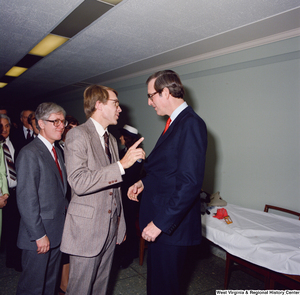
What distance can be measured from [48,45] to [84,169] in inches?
116

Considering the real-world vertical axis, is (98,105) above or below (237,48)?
below

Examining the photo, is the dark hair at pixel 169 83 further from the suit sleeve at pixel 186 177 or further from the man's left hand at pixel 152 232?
the man's left hand at pixel 152 232

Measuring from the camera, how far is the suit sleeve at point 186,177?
1174mm

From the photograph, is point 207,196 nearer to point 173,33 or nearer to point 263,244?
point 263,244

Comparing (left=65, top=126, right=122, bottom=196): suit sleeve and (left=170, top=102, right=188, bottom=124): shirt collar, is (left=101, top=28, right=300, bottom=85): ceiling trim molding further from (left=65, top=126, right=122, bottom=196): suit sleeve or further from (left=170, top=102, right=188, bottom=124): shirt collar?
(left=65, top=126, right=122, bottom=196): suit sleeve

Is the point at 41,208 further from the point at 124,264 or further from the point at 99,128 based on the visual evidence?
the point at 124,264

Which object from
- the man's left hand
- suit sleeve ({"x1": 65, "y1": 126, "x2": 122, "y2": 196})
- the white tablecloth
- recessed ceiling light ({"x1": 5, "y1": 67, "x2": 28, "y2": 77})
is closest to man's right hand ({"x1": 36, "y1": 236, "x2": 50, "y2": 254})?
suit sleeve ({"x1": 65, "y1": 126, "x2": 122, "y2": 196})

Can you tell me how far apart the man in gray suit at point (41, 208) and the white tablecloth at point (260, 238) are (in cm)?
147

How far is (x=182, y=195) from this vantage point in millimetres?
1166

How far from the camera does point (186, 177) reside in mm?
1177

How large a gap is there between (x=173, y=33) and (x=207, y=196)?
81.2 inches

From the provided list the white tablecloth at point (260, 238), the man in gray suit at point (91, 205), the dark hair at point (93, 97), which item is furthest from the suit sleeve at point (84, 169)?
the white tablecloth at point (260, 238)

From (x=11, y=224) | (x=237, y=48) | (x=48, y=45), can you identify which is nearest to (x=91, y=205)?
(x=11, y=224)

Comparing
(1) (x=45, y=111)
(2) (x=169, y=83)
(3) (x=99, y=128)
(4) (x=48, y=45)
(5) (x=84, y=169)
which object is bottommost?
(5) (x=84, y=169)
